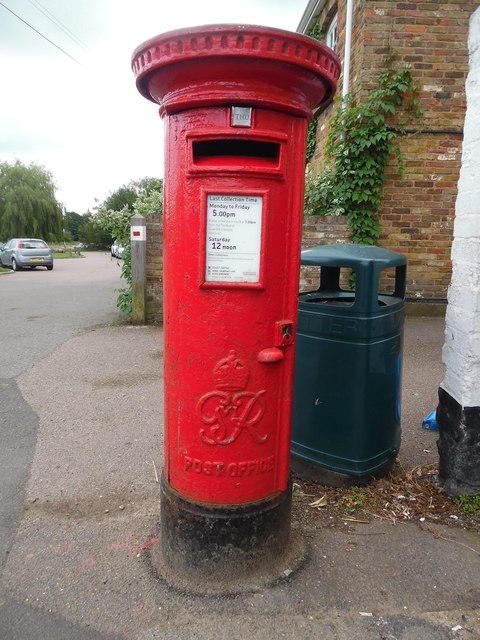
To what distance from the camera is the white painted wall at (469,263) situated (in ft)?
8.84

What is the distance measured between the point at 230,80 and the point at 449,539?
2481 millimetres

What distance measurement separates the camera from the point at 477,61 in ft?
8.75

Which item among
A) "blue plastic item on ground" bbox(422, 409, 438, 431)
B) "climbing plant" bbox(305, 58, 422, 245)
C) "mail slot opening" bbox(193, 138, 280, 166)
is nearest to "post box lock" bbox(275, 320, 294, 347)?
"mail slot opening" bbox(193, 138, 280, 166)

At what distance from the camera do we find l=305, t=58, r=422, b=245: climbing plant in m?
7.54

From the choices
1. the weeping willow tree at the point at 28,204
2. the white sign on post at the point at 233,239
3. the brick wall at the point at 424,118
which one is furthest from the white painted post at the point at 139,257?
the weeping willow tree at the point at 28,204

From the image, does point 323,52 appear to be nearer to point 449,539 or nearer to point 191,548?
point 191,548

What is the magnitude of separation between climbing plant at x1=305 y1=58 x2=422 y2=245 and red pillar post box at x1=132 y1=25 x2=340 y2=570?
5.79 meters

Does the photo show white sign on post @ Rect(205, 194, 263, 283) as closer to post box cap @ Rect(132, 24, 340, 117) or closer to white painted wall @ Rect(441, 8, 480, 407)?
post box cap @ Rect(132, 24, 340, 117)

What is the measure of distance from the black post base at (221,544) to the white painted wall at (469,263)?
4.23 ft

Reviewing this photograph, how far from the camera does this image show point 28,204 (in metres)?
39.2

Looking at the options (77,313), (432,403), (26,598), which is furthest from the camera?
(77,313)

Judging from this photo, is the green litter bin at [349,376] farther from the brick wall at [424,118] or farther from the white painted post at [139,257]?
the brick wall at [424,118]

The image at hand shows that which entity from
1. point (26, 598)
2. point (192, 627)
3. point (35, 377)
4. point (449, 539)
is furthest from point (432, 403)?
point (35, 377)

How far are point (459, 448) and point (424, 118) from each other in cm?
640
